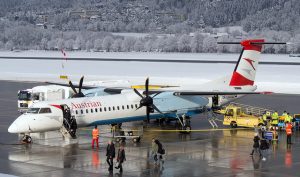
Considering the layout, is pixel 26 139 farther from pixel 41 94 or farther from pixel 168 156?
pixel 41 94

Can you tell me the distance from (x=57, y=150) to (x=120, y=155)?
272 inches

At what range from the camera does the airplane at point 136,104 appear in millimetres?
35562

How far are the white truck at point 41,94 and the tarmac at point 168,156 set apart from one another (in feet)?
31.8

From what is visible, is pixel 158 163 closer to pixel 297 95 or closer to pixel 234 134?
pixel 234 134

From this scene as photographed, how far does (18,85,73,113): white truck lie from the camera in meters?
52.6

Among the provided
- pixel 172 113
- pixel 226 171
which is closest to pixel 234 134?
pixel 172 113

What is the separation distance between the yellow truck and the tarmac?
1.75ft

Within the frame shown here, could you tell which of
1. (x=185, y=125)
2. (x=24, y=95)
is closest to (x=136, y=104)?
(x=185, y=125)

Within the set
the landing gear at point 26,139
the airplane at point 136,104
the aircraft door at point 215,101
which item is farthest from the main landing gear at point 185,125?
the landing gear at point 26,139

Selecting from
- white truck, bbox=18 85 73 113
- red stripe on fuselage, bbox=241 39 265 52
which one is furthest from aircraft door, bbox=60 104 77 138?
white truck, bbox=18 85 73 113

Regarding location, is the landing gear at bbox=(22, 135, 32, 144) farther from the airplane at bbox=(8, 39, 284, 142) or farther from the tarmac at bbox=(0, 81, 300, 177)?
the tarmac at bbox=(0, 81, 300, 177)

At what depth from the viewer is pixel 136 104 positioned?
39.2m

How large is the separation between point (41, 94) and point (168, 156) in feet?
79.4

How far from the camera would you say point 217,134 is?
39812mm
